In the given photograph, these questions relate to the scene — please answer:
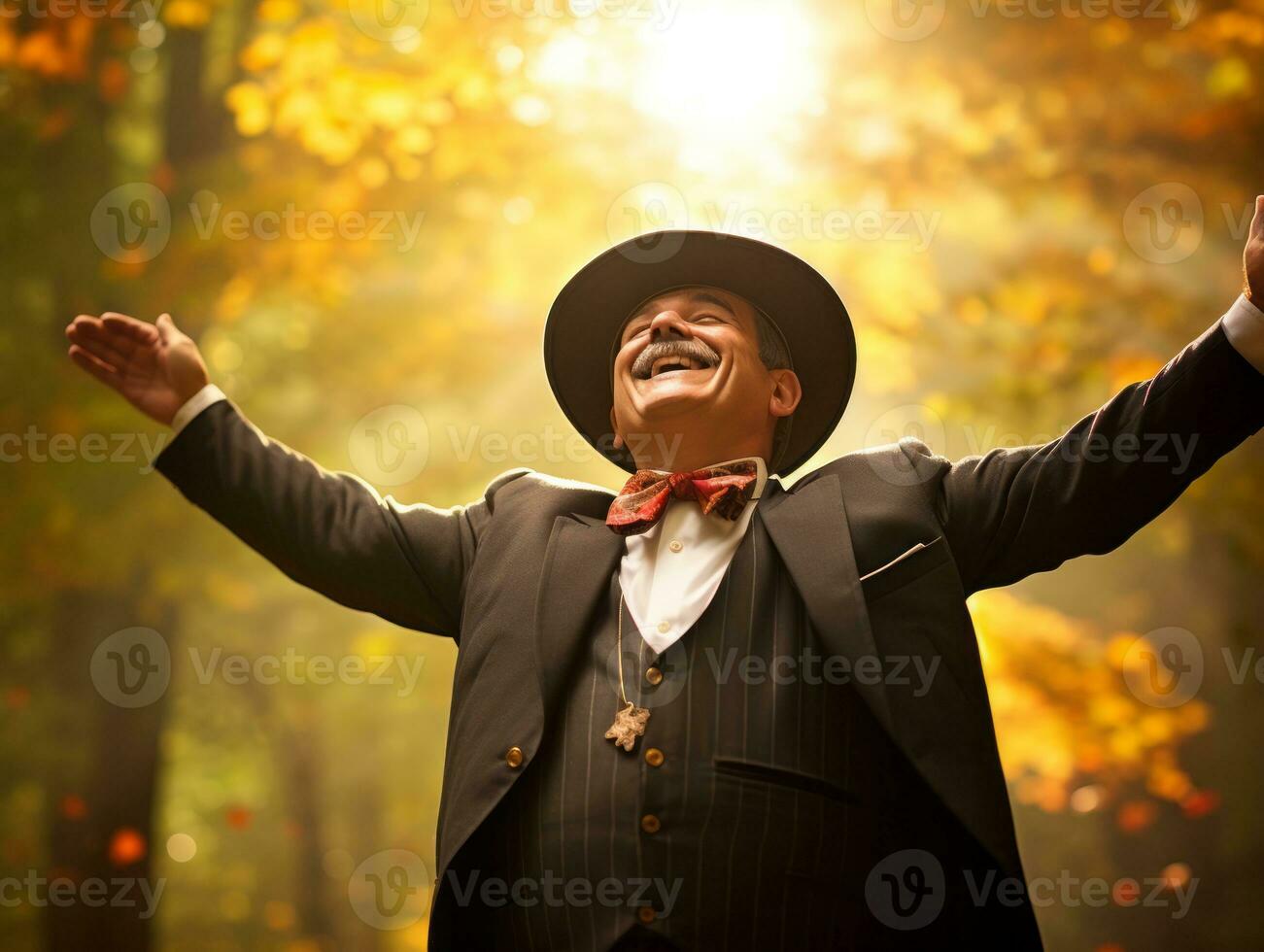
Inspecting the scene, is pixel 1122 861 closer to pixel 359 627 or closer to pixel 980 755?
pixel 359 627

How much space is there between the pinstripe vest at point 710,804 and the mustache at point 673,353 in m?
0.59

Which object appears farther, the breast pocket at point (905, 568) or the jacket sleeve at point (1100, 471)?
the breast pocket at point (905, 568)

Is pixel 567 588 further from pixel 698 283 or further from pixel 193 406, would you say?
pixel 193 406

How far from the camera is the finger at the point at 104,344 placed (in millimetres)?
2949

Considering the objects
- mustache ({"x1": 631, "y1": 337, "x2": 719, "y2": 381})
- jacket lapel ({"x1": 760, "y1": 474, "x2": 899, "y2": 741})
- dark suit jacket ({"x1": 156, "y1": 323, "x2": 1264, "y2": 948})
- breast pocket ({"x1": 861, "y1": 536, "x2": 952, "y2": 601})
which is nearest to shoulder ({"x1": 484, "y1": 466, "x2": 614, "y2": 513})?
dark suit jacket ({"x1": 156, "y1": 323, "x2": 1264, "y2": 948})

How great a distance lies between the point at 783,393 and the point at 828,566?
680 mm

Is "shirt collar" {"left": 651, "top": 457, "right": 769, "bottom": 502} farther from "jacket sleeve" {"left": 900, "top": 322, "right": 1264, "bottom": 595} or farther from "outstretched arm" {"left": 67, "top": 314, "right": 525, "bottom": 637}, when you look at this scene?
"outstretched arm" {"left": 67, "top": 314, "right": 525, "bottom": 637}

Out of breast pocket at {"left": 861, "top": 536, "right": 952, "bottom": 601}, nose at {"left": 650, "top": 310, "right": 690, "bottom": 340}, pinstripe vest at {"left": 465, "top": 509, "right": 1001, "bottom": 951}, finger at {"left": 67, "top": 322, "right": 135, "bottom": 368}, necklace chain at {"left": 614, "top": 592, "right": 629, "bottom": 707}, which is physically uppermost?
nose at {"left": 650, "top": 310, "right": 690, "bottom": 340}

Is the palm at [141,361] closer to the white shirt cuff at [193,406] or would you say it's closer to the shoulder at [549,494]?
the white shirt cuff at [193,406]

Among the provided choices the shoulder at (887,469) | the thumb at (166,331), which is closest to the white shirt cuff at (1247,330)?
the shoulder at (887,469)

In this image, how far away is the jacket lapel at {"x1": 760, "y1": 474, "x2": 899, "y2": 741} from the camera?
2461 millimetres

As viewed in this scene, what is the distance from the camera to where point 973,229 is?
7152 mm

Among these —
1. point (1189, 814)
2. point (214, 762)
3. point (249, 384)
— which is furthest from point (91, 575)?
point (1189, 814)

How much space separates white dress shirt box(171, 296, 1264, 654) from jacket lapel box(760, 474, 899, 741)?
12 centimetres
